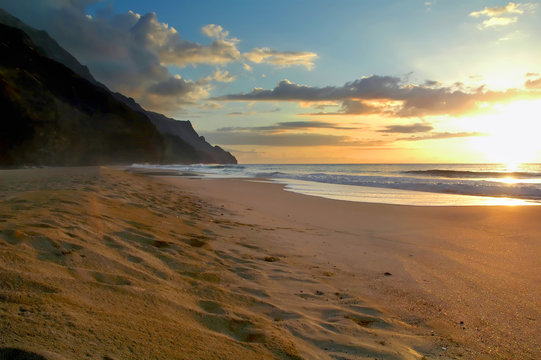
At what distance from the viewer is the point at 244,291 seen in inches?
120

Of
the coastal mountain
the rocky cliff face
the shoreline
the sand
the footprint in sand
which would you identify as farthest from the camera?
the coastal mountain

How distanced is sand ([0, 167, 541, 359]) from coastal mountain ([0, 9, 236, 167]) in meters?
34.9

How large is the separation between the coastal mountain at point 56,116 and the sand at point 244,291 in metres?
34.9

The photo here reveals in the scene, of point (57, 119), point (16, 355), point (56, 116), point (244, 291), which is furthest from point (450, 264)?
point (57, 119)

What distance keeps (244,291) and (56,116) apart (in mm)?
45107

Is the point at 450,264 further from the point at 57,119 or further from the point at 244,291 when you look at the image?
the point at 57,119

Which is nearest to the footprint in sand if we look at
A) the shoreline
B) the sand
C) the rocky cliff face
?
the sand

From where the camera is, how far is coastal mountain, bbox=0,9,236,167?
108ft

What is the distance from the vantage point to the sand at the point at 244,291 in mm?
1821

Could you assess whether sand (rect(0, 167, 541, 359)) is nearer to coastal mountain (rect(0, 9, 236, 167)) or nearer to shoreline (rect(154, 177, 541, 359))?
shoreline (rect(154, 177, 541, 359))

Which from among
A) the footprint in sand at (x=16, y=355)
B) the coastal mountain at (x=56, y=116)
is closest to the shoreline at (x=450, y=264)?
the footprint in sand at (x=16, y=355)

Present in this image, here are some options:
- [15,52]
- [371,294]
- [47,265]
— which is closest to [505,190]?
[371,294]

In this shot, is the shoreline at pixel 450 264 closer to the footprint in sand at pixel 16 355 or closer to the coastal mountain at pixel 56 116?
the footprint in sand at pixel 16 355

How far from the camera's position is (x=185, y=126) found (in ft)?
647
